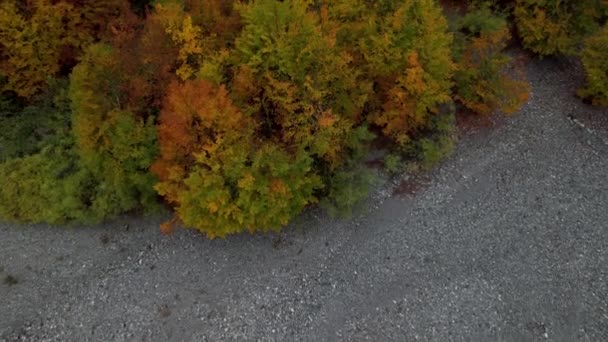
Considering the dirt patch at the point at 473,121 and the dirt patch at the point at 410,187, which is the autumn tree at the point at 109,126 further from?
the dirt patch at the point at 473,121

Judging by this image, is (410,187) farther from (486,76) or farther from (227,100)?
(227,100)

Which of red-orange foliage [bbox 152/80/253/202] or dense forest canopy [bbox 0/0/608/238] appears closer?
red-orange foliage [bbox 152/80/253/202]

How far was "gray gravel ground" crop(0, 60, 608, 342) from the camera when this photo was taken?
19859 millimetres

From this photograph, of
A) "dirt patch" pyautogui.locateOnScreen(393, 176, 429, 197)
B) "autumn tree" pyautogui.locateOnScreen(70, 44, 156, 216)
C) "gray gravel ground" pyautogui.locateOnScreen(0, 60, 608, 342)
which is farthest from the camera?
"dirt patch" pyautogui.locateOnScreen(393, 176, 429, 197)

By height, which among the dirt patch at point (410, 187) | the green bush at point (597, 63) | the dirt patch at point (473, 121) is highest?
the green bush at point (597, 63)

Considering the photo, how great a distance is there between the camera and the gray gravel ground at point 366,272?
1986 cm

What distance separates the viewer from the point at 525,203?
75.9 feet

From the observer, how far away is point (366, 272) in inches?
834

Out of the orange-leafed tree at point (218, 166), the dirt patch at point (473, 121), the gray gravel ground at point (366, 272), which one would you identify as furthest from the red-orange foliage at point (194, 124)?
the dirt patch at point (473, 121)

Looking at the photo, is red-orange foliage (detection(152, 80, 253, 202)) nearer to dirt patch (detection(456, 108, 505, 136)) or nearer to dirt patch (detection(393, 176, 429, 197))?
dirt patch (detection(393, 176, 429, 197))

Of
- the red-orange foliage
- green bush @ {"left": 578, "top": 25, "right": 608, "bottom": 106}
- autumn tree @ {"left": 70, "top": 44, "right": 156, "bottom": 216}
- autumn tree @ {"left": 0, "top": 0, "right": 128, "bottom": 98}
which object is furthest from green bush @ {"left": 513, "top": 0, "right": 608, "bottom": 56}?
autumn tree @ {"left": 0, "top": 0, "right": 128, "bottom": 98}

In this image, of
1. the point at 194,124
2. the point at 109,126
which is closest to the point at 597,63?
the point at 194,124

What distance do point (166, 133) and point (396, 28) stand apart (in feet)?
34.1

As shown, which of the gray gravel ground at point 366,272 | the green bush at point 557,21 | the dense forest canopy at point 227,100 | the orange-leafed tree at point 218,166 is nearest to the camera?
the orange-leafed tree at point 218,166
